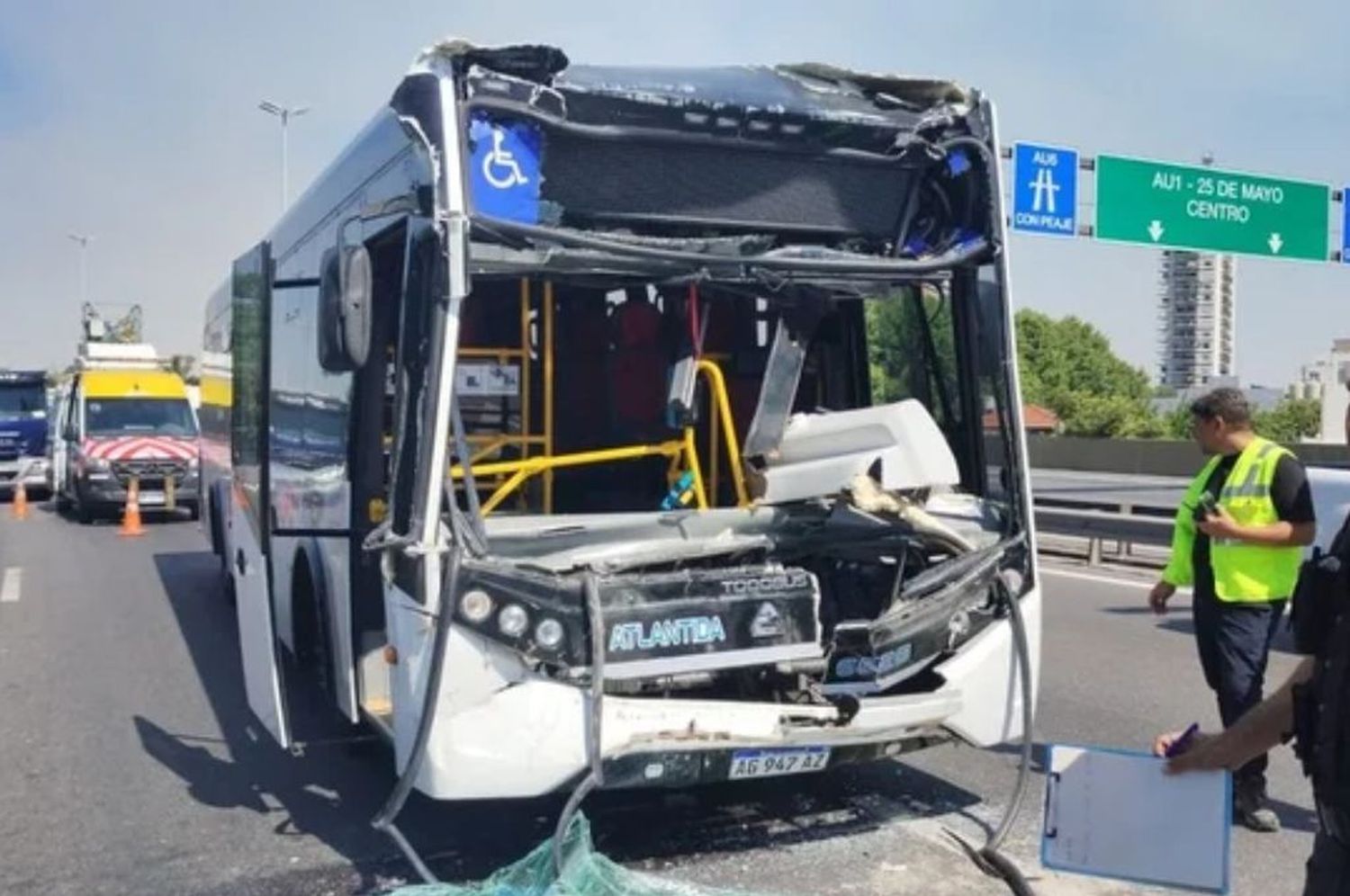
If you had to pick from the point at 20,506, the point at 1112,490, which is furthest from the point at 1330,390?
the point at 20,506

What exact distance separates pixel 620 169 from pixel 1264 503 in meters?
2.97

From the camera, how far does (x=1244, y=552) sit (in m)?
5.75

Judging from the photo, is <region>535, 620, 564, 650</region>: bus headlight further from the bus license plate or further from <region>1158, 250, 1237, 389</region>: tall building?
<region>1158, 250, 1237, 389</region>: tall building

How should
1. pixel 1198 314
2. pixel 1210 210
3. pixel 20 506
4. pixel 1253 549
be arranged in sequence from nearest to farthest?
pixel 1253 549, pixel 1210 210, pixel 20 506, pixel 1198 314

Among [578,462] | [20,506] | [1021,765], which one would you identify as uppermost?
[578,462]

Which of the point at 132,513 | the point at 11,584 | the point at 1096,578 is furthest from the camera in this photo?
the point at 132,513

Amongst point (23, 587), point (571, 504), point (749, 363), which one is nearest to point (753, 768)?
point (571, 504)

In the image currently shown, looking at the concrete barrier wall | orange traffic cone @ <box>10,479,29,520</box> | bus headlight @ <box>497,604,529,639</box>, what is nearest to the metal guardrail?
bus headlight @ <box>497,604,529,639</box>

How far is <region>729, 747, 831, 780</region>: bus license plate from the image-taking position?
16.4ft

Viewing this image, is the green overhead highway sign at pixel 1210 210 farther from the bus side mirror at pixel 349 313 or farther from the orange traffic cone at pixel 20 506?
the orange traffic cone at pixel 20 506

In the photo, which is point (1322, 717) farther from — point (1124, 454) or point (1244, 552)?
point (1124, 454)

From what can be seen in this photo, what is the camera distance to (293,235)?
830 centimetres

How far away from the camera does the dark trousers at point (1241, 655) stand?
5727 millimetres

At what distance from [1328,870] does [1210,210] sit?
68.8ft
